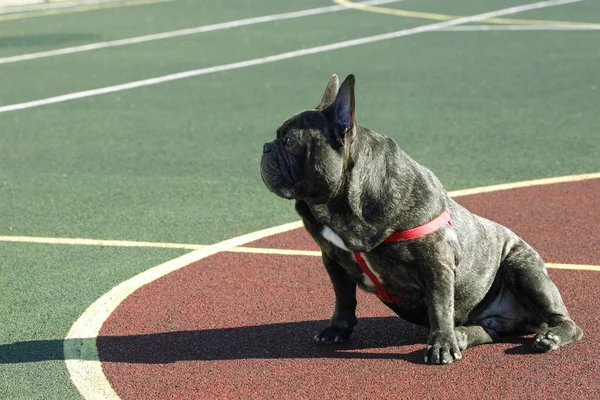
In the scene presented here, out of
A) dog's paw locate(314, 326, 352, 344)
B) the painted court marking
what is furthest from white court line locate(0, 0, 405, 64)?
dog's paw locate(314, 326, 352, 344)

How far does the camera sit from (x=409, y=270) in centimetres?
614

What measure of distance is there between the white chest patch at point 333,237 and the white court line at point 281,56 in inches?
351

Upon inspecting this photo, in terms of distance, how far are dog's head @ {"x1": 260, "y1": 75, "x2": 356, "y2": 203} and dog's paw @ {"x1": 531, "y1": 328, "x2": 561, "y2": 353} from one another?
1.51 m

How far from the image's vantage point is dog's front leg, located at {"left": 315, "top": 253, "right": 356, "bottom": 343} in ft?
21.6

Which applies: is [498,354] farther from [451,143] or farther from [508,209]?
[451,143]

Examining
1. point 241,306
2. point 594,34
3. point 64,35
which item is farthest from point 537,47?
point 241,306

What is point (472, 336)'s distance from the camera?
21.1 ft

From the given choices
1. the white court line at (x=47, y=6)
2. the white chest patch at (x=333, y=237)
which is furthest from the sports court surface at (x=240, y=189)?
the white court line at (x=47, y=6)

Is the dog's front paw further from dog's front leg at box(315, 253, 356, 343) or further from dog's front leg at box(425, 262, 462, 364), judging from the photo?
dog's front leg at box(315, 253, 356, 343)

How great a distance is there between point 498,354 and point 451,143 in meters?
5.74

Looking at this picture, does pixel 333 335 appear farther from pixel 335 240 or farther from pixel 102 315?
pixel 102 315

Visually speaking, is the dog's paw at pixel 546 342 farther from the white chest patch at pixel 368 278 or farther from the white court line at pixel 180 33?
the white court line at pixel 180 33

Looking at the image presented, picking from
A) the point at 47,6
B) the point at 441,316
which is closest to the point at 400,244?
the point at 441,316

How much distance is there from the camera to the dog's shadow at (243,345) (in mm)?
6477
